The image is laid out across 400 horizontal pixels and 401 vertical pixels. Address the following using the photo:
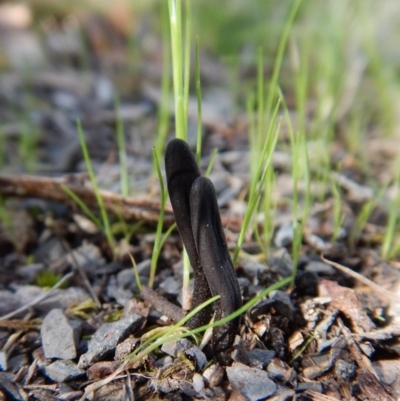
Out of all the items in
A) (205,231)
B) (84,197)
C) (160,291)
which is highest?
(205,231)

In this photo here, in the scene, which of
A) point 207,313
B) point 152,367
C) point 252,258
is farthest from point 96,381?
point 252,258

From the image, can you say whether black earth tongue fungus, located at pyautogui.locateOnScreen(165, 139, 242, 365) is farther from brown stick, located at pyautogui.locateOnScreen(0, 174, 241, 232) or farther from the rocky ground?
brown stick, located at pyautogui.locateOnScreen(0, 174, 241, 232)

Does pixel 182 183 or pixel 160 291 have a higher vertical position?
pixel 182 183

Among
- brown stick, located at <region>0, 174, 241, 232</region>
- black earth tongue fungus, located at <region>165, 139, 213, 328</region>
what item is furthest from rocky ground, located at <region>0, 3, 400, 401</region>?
black earth tongue fungus, located at <region>165, 139, 213, 328</region>

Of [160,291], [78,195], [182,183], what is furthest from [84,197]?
[182,183]

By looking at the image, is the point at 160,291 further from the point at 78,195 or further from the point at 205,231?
the point at 78,195

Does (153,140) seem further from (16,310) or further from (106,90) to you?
(16,310)

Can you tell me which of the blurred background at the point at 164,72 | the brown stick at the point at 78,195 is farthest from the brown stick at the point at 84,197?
the blurred background at the point at 164,72

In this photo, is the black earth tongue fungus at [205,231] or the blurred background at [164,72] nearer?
the black earth tongue fungus at [205,231]

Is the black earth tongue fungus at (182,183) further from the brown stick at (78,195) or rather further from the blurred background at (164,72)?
the blurred background at (164,72)
